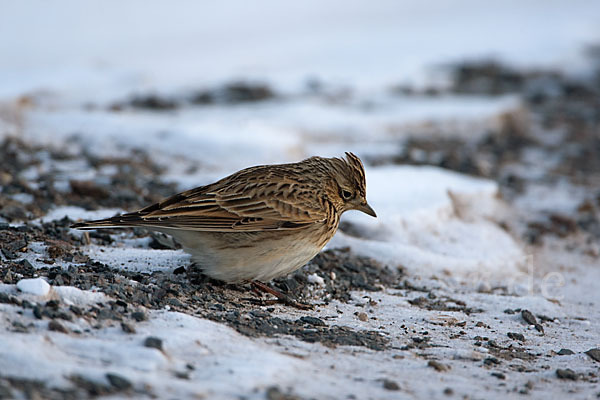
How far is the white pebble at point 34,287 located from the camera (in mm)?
4438

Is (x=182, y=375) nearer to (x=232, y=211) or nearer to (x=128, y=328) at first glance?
(x=128, y=328)

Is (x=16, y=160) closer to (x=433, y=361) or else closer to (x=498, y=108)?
(x=433, y=361)

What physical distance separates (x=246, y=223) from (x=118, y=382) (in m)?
2.08

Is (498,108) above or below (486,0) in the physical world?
below

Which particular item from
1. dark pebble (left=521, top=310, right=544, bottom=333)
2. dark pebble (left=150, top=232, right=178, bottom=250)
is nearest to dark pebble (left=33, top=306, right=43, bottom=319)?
dark pebble (left=150, top=232, right=178, bottom=250)

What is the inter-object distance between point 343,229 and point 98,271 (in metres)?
2.97

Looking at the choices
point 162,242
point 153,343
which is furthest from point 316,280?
point 153,343

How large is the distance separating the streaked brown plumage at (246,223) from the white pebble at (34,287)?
0.66m

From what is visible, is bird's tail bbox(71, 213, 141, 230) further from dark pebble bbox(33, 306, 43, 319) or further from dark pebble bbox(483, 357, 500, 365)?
dark pebble bbox(483, 357, 500, 365)

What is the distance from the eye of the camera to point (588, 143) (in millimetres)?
11648

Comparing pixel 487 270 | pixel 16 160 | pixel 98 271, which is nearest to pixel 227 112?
pixel 16 160

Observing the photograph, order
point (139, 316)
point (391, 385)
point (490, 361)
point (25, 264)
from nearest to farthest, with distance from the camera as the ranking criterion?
point (391, 385)
point (139, 316)
point (490, 361)
point (25, 264)

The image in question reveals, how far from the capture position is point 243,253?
5.37 metres

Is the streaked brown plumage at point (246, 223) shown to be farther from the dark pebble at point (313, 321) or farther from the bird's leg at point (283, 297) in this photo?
the dark pebble at point (313, 321)
